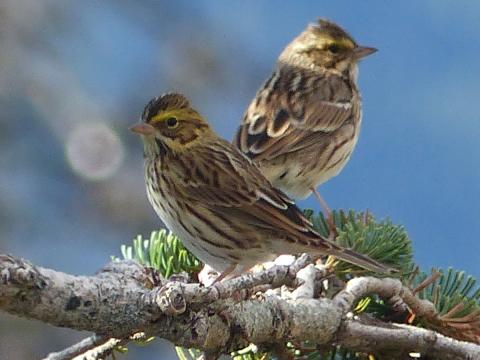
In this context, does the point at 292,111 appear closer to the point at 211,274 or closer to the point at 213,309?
the point at 211,274

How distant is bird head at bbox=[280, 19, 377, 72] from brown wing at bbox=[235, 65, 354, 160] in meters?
0.07

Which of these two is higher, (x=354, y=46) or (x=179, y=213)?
(x=354, y=46)

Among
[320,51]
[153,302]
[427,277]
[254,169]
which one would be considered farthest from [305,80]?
[153,302]

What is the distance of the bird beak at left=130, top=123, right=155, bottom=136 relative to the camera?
3146 mm

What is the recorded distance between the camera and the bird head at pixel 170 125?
3203 millimetres

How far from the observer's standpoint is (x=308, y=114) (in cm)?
443

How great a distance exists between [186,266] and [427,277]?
616mm

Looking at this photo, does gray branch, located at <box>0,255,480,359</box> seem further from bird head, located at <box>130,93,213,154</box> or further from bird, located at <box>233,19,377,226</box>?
bird, located at <box>233,19,377,226</box>

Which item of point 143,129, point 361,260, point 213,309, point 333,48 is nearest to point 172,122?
point 143,129

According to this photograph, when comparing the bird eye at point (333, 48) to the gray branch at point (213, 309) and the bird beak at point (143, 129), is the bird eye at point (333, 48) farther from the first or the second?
the gray branch at point (213, 309)

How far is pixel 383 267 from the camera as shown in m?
2.59

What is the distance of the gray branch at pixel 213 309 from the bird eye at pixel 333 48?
93.6 inches

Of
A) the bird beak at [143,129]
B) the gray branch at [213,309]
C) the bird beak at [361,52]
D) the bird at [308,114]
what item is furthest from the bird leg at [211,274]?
the bird beak at [361,52]

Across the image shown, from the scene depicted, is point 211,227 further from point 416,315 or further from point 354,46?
point 354,46
